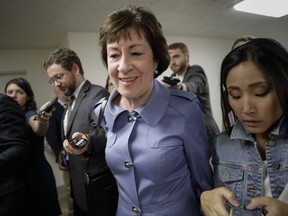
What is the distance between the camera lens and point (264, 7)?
10.0 ft

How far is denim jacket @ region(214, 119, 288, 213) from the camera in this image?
650mm

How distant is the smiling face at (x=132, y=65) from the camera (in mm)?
787

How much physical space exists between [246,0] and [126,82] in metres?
2.69

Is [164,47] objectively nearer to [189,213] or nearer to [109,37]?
[109,37]

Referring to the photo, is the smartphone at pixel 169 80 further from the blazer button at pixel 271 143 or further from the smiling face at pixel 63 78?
the smiling face at pixel 63 78

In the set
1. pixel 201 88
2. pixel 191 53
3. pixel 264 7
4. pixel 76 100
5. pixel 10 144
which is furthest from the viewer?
pixel 191 53

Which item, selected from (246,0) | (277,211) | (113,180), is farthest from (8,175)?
(246,0)

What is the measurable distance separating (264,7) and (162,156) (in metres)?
3.20

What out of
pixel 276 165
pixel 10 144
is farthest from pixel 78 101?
pixel 276 165

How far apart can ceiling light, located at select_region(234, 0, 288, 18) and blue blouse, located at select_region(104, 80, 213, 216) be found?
106 inches

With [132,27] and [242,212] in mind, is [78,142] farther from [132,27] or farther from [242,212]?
[242,212]

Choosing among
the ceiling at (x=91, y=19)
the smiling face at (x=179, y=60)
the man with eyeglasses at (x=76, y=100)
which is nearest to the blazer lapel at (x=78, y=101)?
the man with eyeglasses at (x=76, y=100)

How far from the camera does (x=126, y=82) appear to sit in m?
0.82

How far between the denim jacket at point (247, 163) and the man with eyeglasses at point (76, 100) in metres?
0.64
